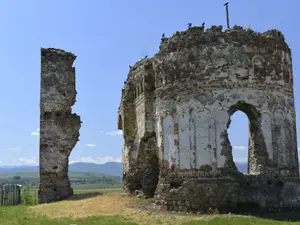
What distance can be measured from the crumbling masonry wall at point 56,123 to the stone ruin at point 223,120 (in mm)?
7964

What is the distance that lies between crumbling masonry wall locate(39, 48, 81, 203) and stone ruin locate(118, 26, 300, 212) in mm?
7964

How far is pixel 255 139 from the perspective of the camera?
45.3 ft

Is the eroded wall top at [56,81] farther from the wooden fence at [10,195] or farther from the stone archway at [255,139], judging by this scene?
the stone archway at [255,139]

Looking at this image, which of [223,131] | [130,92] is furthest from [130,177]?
[223,131]

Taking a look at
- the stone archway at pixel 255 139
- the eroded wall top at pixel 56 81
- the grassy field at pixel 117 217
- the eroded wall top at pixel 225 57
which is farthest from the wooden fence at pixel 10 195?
the stone archway at pixel 255 139

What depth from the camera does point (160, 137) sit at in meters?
14.9

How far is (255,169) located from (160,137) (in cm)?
337

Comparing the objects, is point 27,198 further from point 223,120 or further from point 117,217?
point 223,120

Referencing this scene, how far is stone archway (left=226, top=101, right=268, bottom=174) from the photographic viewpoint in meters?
13.6

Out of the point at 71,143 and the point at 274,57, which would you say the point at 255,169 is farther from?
the point at 71,143

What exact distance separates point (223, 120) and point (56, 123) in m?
10.5

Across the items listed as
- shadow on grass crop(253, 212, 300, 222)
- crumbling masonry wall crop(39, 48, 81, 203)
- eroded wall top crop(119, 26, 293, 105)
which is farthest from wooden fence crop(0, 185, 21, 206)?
shadow on grass crop(253, 212, 300, 222)

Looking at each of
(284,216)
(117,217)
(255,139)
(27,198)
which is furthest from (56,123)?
(284,216)

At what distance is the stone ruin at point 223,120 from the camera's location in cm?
1324
